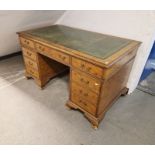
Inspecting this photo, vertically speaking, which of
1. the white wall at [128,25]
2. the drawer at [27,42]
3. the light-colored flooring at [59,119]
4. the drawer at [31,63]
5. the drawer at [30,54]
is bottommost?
the light-colored flooring at [59,119]

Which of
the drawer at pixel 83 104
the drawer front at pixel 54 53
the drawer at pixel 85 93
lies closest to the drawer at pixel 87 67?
the drawer front at pixel 54 53

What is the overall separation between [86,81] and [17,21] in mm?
1259

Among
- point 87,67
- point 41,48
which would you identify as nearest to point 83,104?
point 87,67

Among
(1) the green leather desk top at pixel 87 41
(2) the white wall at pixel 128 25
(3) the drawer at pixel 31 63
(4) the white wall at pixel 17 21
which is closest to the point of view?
(1) the green leather desk top at pixel 87 41

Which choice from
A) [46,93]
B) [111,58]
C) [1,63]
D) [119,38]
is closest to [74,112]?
[46,93]

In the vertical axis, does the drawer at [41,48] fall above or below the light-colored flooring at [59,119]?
above

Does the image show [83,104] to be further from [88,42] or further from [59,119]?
[88,42]

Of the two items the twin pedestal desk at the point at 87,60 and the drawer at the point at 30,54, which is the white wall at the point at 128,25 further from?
the drawer at the point at 30,54

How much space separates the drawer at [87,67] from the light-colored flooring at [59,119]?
2.05 ft

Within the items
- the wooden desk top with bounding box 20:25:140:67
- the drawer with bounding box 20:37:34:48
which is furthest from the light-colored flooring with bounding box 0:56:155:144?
the wooden desk top with bounding box 20:25:140:67

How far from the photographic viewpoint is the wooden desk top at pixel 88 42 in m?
1.24

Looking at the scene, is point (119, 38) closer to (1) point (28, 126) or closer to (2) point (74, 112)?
(2) point (74, 112)
